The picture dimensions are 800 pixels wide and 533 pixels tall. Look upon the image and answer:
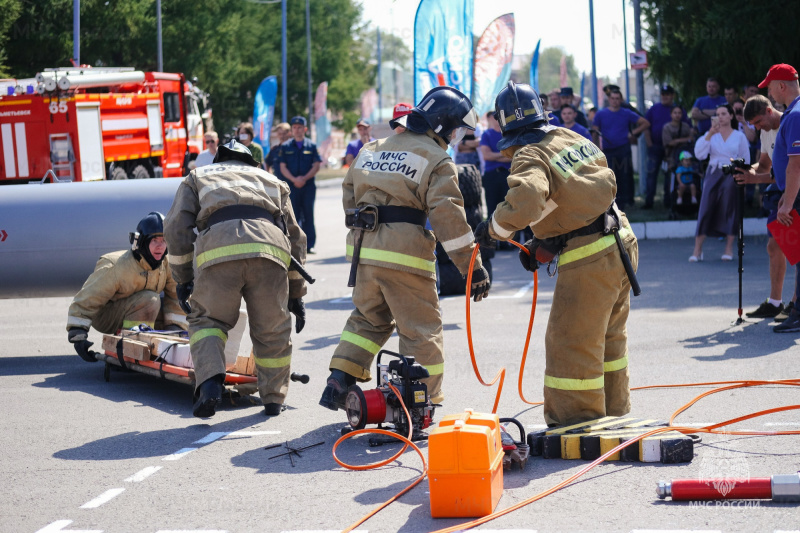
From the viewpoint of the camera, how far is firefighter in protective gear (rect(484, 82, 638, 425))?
17.1 ft

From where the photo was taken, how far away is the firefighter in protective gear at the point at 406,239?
582cm

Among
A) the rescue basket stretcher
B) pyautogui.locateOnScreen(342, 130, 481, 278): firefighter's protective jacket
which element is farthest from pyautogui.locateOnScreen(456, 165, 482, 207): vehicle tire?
pyautogui.locateOnScreen(342, 130, 481, 278): firefighter's protective jacket

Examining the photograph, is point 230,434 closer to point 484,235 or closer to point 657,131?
point 484,235

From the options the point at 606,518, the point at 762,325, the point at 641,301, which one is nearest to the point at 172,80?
the point at 641,301

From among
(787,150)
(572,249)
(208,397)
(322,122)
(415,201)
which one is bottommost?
(208,397)

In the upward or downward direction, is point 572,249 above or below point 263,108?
below

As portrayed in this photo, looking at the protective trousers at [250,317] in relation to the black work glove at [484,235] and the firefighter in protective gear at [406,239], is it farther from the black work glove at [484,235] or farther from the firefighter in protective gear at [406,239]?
the black work glove at [484,235]

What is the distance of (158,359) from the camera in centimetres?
718

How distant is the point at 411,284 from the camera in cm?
586

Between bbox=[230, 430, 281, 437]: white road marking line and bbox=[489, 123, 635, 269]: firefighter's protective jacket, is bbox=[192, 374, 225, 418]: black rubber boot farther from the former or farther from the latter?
bbox=[489, 123, 635, 269]: firefighter's protective jacket

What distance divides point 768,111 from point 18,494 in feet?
21.5

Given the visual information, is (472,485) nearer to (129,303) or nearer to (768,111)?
(129,303)

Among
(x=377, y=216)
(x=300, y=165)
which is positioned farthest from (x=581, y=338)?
(x=300, y=165)

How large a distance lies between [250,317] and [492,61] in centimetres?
1105
